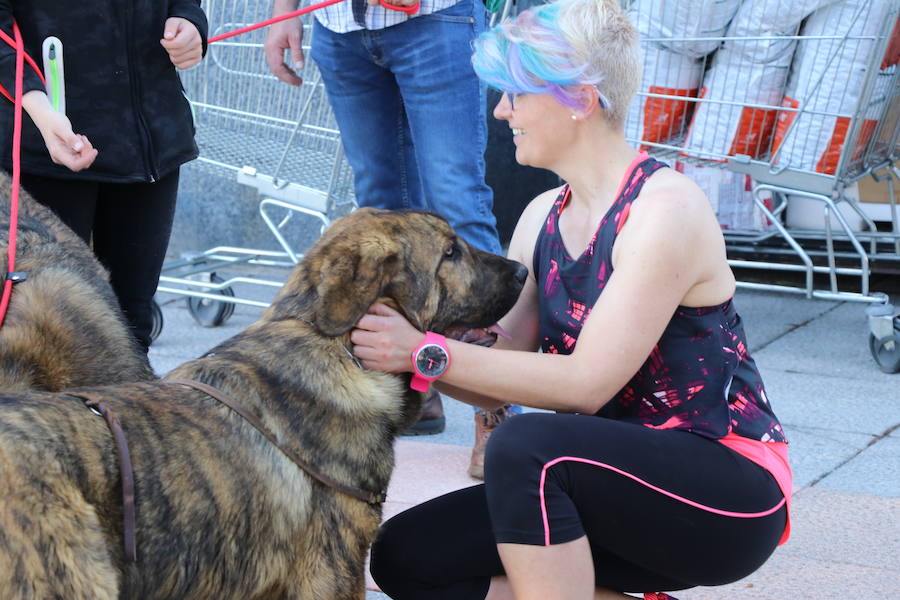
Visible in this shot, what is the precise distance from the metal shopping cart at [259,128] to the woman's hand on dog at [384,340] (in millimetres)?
2980

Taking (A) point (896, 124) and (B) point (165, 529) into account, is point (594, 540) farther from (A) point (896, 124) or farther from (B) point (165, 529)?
(A) point (896, 124)

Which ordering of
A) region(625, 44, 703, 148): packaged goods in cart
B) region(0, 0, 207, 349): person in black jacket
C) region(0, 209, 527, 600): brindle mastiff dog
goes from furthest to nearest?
region(625, 44, 703, 148): packaged goods in cart < region(0, 0, 207, 349): person in black jacket < region(0, 209, 527, 600): brindle mastiff dog

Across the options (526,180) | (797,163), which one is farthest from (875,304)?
(526,180)

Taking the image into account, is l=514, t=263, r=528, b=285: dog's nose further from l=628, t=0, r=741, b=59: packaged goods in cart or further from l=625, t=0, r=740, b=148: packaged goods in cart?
l=628, t=0, r=741, b=59: packaged goods in cart

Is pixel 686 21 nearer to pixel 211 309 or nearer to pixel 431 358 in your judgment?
pixel 211 309

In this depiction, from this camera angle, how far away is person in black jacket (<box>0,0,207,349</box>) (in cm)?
317

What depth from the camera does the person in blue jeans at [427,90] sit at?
3924 mm

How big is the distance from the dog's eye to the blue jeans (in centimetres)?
100

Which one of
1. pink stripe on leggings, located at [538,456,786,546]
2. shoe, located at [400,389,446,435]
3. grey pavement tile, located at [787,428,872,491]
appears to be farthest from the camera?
shoe, located at [400,389,446,435]

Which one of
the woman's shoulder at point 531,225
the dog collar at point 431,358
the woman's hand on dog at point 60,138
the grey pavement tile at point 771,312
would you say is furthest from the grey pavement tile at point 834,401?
the woman's hand on dog at point 60,138

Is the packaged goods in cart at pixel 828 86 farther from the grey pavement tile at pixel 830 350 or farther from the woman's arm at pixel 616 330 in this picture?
the woman's arm at pixel 616 330

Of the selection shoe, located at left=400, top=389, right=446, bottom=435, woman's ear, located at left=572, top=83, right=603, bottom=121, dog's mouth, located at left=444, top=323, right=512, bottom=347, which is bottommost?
shoe, located at left=400, top=389, right=446, bottom=435

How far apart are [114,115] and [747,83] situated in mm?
3295

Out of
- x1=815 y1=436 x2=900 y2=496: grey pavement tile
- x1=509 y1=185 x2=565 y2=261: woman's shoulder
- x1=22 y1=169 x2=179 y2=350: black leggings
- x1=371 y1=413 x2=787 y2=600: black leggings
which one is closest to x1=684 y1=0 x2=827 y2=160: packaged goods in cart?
x1=815 y1=436 x2=900 y2=496: grey pavement tile
